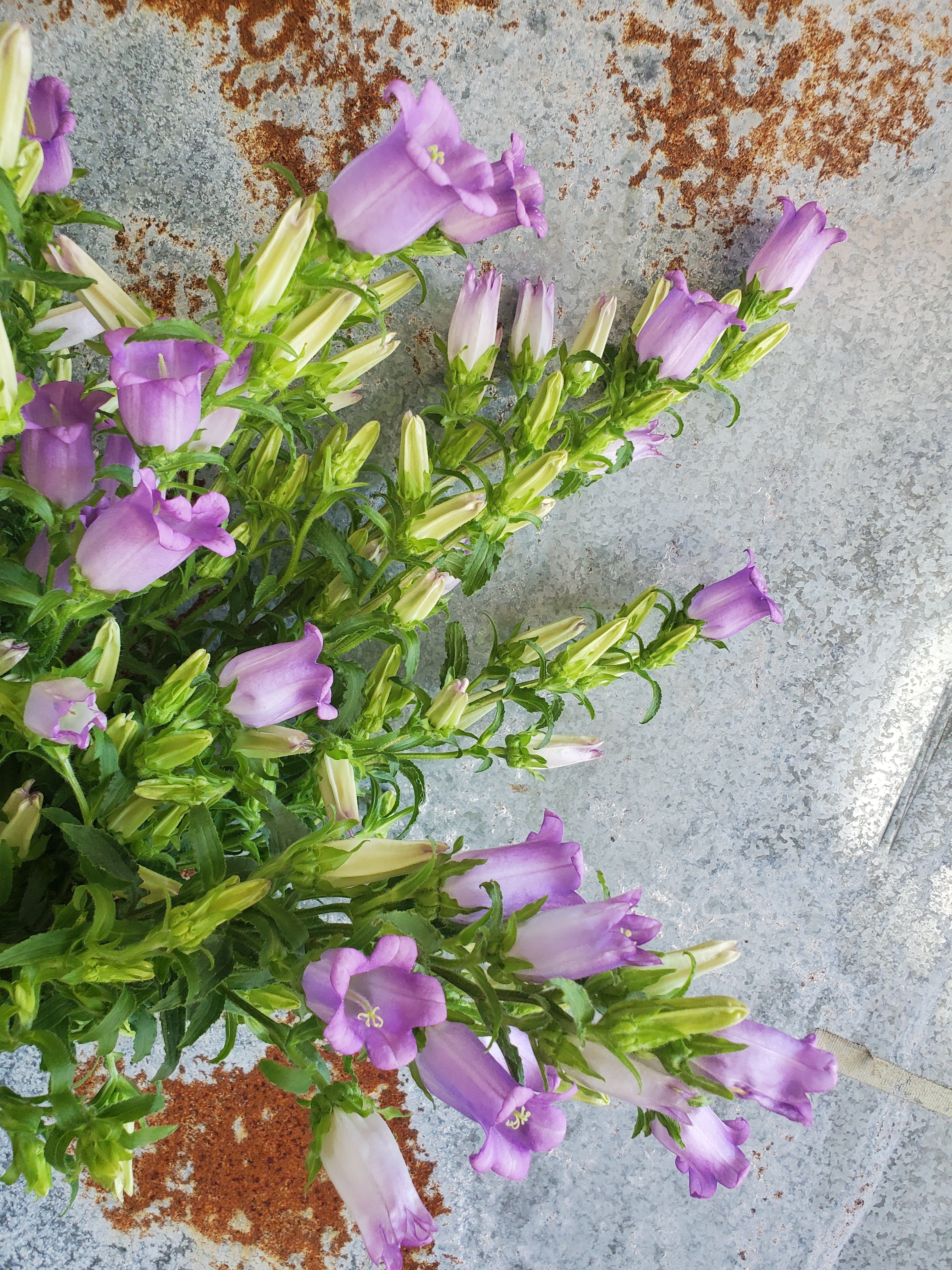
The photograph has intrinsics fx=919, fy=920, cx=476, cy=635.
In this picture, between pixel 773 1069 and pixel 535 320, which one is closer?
pixel 773 1069

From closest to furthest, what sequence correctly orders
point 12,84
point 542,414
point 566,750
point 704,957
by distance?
point 12,84, point 704,957, point 542,414, point 566,750

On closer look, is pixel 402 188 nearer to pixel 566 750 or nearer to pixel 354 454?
pixel 354 454

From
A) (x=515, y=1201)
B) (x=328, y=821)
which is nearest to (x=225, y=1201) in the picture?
(x=515, y=1201)

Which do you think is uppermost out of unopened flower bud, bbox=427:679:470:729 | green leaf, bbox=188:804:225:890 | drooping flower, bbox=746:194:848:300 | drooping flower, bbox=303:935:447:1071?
green leaf, bbox=188:804:225:890

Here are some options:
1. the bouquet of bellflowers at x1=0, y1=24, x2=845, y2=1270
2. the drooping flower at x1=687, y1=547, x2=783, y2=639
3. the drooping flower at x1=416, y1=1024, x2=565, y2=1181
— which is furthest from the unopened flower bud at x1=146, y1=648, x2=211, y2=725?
the drooping flower at x1=687, y1=547, x2=783, y2=639

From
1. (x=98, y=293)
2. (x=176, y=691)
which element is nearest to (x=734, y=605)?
(x=176, y=691)

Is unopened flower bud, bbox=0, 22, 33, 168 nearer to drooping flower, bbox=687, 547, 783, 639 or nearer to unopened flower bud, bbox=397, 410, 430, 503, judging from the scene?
unopened flower bud, bbox=397, 410, 430, 503

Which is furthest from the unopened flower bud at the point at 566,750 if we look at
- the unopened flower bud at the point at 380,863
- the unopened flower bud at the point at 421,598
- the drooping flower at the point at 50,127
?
the drooping flower at the point at 50,127
